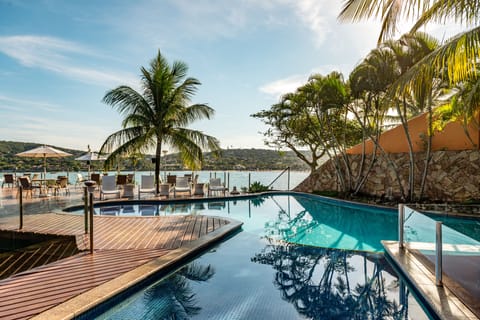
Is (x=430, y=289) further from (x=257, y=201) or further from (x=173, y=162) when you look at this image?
(x=173, y=162)

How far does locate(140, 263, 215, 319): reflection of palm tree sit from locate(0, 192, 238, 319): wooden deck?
48 centimetres

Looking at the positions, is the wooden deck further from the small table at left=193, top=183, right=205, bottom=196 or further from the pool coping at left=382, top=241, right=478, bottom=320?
the small table at left=193, top=183, right=205, bottom=196

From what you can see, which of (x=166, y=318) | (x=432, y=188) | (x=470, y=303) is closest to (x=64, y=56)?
(x=166, y=318)

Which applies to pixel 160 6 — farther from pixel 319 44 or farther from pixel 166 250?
pixel 166 250

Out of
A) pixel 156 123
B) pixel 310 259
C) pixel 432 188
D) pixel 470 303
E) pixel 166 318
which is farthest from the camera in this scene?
pixel 156 123

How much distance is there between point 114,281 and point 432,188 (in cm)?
1159

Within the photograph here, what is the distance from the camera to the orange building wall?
10.3m

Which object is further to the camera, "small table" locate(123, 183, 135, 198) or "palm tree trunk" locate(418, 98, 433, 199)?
"small table" locate(123, 183, 135, 198)

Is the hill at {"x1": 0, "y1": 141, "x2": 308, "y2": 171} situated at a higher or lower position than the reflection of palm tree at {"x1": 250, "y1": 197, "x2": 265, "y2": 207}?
higher

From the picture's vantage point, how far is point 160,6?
828cm

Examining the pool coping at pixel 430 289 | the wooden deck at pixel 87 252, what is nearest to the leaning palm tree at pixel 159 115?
the wooden deck at pixel 87 252

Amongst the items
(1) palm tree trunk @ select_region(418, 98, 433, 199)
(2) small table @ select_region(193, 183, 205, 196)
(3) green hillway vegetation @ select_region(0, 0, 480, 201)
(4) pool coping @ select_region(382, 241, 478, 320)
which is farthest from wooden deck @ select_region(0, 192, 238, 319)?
(1) palm tree trunk @ select_region(418, 98, 433, 199)

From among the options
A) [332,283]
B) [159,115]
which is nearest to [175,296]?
[332,283]

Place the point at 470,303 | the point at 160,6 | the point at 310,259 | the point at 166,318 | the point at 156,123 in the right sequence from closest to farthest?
the point at 470,303, the point at 166,318, the point at 310,259, the point at 160,6, the point at 156,123
